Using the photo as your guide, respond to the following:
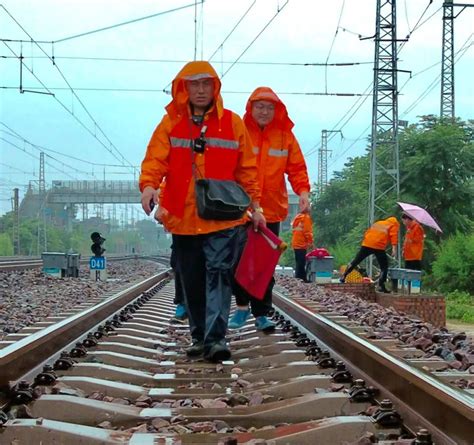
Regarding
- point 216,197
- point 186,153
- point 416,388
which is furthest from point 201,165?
point 416,388

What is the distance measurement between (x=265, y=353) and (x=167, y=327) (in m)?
1.73

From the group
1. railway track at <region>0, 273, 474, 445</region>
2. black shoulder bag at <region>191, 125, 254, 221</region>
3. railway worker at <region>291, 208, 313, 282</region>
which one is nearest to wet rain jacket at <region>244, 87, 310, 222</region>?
railway track at <region>0, 273, 474, 445</region>

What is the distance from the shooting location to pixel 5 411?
2.94m

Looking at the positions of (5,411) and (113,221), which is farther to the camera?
(113,221)

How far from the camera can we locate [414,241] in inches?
558

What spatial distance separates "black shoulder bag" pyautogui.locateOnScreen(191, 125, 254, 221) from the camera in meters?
4.32

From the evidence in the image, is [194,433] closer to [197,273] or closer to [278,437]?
[278,437]

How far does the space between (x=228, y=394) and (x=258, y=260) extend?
1749 millimetres

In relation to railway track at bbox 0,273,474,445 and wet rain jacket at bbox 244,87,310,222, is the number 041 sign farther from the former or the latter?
railway track at bbox 0,273,474,445

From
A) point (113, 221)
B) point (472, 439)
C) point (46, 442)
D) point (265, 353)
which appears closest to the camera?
point (472, 439)

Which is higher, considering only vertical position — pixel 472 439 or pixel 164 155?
pixel 164 155

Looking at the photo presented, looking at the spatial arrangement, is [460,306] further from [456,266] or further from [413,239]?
[456,266]

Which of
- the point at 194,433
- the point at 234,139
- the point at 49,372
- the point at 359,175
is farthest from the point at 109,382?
the point at 359,175

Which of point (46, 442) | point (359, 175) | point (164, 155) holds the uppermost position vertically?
point (359, 175)
